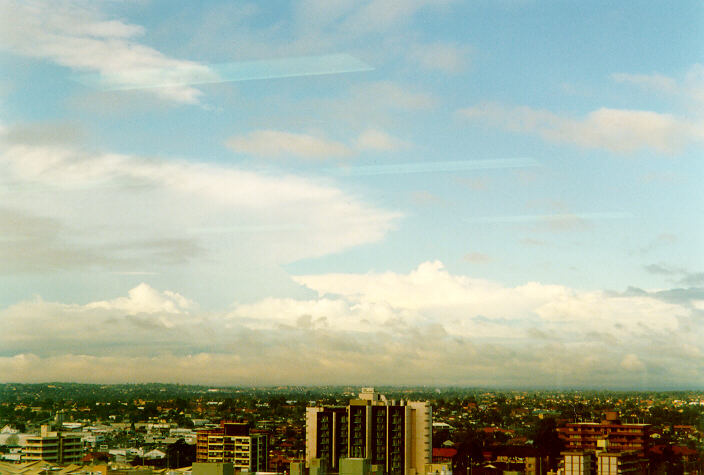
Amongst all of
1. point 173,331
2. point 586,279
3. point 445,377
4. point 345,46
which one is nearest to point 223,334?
point 173,331

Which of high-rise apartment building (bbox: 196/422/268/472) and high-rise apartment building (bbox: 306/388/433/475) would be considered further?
high-rise apartment building (bbox: 306/388/433/475)

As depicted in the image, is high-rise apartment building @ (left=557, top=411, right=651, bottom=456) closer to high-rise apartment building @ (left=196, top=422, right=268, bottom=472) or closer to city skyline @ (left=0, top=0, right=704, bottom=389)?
city skyline @ (left=0, top=0, right=704, bottom=389)

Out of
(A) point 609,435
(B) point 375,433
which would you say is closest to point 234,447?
(B) point 375,433

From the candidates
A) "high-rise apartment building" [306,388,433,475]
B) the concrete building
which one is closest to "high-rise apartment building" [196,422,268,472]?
"high-rise apartment building" [306,388,433,475]

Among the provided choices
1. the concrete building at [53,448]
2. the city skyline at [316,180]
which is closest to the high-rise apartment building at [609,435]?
the city skyline at [316,180]

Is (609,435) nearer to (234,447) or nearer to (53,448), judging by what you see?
(234,447)

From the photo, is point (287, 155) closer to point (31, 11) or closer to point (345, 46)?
point (345, 46)
